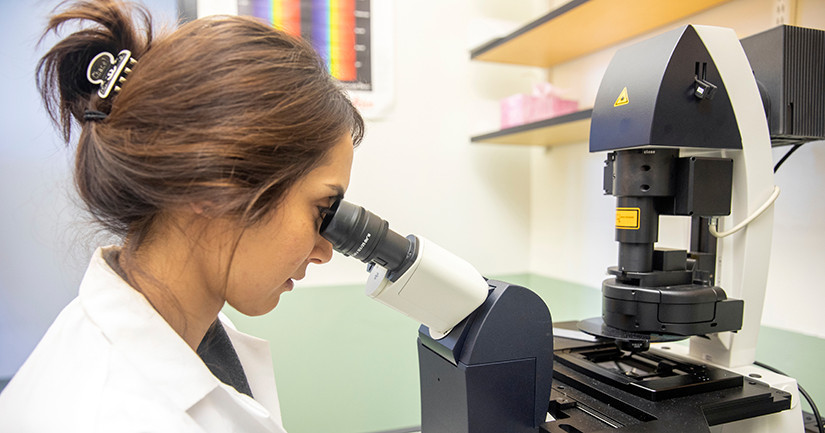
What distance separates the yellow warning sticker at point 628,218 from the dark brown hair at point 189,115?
466 millimetres

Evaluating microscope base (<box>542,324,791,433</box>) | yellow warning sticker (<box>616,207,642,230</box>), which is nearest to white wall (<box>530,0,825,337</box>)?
microscope base (<box>542,324,791,433</box>)

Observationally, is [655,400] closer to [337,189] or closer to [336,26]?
[337,189]

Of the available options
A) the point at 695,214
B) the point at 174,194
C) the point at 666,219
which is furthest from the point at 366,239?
the point at 666,219

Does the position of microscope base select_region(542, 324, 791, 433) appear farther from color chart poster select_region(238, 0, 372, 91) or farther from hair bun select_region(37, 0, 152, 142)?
color chart poster select_region(238, 0, 372, 91)

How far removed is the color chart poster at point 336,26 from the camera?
1705mm

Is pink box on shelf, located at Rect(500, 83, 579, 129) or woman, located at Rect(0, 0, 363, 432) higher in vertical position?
pink box on shelf, located at Rect(500, 83, 579, 129)

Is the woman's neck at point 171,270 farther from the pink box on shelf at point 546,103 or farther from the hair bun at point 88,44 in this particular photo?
→ the pink box on shelf at point 546,103

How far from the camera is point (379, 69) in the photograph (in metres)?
1.81

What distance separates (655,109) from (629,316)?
311 mm

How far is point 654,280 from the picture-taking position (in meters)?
0.75

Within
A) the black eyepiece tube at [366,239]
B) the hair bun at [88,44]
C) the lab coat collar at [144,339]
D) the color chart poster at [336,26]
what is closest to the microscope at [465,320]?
the black eyepiece tube at [366,239]

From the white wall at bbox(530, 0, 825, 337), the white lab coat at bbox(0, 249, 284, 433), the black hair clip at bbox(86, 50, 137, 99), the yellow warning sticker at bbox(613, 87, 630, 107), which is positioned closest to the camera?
the white lab coat at bbox(0, 249, 284, 433)

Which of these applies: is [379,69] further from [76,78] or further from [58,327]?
[58,327]

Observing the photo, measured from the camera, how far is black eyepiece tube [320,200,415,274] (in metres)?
0.64
